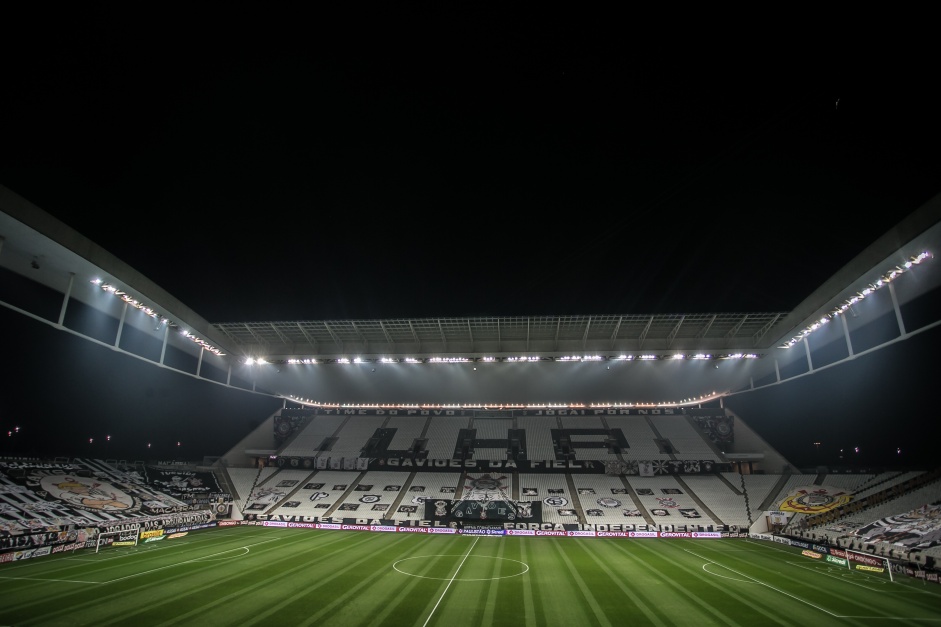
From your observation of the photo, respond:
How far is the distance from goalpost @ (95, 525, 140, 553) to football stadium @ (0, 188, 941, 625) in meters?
0.24

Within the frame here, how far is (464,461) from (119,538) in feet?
87.0

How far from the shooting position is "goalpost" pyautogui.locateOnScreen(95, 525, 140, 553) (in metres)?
20.5

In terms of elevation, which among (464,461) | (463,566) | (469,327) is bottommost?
(463,566)

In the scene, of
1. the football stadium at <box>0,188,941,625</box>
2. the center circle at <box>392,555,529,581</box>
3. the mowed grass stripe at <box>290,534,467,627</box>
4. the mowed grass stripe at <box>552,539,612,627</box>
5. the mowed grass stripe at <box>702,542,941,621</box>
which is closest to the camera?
the mowed grass stripe at <box>290,534,467,627</box>

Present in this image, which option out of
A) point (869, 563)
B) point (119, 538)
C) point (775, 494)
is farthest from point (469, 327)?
point (775, 494)

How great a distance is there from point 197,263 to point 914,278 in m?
33.4

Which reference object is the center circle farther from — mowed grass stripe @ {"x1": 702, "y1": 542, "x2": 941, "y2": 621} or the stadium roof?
the stadium roof

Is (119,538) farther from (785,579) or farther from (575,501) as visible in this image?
(575,501)

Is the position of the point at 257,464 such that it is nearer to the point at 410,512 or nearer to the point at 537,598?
the point at 410,512

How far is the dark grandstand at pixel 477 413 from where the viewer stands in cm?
2156

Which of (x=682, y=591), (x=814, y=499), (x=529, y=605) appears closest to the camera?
(x=529, y=605)

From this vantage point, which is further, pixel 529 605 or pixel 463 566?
pixel 463 566

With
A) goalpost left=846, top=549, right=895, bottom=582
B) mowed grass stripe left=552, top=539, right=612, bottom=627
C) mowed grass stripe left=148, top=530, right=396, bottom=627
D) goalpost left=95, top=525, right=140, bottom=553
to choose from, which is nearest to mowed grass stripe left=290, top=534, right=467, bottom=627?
mowed grass stripe left=148, top=530, right=396, bottom=627

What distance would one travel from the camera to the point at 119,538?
69.6ft
